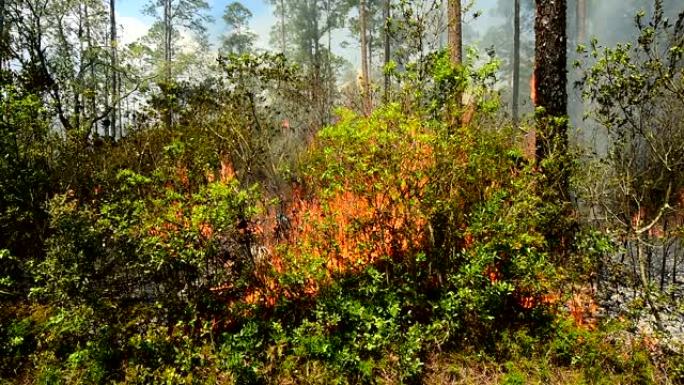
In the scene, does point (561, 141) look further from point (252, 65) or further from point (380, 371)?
point (252, 65)

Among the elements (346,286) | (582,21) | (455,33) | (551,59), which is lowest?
(346,286)

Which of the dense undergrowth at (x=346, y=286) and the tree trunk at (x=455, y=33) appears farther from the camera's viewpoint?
the tree trunk at (x=455, y=33)

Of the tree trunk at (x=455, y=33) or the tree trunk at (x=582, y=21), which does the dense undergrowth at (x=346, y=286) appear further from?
the tree trunk at (x=582, y=21)

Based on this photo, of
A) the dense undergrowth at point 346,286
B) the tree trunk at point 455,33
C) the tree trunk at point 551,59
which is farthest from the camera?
the tree trunk at point 455,33

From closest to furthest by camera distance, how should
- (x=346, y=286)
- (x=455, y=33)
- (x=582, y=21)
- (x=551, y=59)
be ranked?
(x=346, y=286) → (x=551, y=59) → (x=455, y=33) → (x=582, y=21)

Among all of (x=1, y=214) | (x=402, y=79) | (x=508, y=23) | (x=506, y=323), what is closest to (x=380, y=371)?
(x=506, y=323)

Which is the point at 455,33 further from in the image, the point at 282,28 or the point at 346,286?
the point at 282,28

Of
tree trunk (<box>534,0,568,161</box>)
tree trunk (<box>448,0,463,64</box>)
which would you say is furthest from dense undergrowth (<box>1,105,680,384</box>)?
tree trunk (<box>448,0,463,64</box>)

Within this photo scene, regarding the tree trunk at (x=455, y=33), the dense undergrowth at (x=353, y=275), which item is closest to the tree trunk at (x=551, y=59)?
the dense undergrowth at (x=353, y=275)

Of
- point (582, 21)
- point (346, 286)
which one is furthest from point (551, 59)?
point (582, 21)

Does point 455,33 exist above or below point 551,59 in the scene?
above

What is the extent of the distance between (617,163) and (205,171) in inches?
166

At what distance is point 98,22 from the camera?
61.1ft

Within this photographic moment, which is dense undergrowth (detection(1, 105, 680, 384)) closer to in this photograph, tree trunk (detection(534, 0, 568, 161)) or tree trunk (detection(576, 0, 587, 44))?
tree trunk (detection(534, 0, 568, 161))
